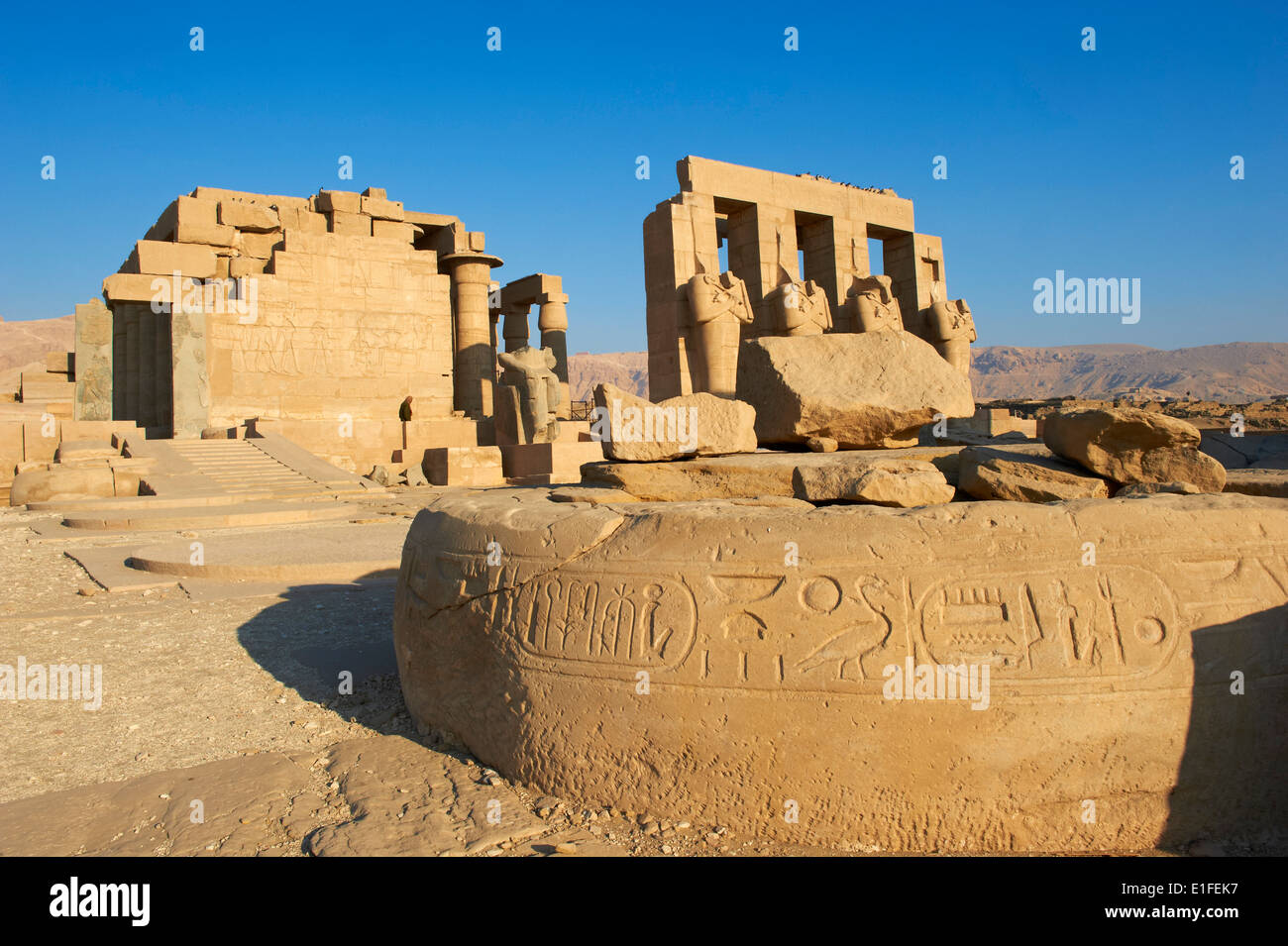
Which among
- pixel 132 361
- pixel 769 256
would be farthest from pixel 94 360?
pixel 769 256

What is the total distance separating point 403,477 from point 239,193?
303 inches

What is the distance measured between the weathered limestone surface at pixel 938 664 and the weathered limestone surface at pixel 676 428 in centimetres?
168

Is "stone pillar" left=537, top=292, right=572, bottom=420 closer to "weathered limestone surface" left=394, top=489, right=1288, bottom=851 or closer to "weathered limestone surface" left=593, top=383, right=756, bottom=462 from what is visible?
"weathered limestone surface" left=593, top=383, right=756, bottom=462

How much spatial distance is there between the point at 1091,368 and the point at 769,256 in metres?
102

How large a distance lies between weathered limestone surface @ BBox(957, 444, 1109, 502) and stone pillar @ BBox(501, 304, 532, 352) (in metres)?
17.2

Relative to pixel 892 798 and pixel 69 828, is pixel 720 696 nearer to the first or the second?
pixel 892 798

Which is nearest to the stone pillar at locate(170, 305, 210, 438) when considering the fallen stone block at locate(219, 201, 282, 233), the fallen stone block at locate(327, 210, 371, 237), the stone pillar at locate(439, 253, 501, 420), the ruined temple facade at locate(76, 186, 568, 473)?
the ruined temple facade at locate(76, 186, 568, 473)

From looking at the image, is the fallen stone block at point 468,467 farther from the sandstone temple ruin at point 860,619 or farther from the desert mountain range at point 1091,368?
the desert mountain range at point 1091,368

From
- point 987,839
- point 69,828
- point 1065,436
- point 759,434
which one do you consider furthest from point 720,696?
point 759,434

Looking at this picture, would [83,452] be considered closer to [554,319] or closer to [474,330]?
[474,330]

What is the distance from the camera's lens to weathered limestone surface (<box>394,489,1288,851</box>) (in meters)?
2.11

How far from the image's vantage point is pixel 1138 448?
3391 mm

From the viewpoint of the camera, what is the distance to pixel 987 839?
6.94 ft
